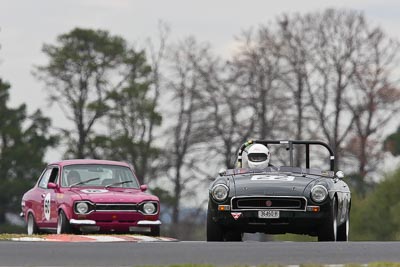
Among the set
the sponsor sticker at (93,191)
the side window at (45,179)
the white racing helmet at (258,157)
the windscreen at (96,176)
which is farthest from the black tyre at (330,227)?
the side window at (45,179)

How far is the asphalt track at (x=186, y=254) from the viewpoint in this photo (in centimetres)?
1616

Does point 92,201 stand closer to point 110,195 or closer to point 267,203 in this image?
point 110,195

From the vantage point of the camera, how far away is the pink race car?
2642 cm

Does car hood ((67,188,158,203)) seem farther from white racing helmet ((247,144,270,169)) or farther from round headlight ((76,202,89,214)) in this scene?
white racing helmet ((247,144,270,169))

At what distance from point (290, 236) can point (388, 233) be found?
184 inches

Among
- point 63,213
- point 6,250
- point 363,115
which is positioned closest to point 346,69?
point 363,115

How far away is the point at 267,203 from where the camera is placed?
22.2m

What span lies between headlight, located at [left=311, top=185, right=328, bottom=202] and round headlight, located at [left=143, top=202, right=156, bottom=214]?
17.1 ft

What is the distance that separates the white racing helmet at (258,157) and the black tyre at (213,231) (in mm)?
1732

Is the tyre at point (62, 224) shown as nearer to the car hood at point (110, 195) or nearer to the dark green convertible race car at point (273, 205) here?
the car hood at point (110, 195)

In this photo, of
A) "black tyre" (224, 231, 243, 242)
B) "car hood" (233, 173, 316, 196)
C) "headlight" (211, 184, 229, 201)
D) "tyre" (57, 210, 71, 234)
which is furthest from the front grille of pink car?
"headlight" (211, 184, 229, 201)

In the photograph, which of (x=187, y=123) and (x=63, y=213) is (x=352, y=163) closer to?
(x=187, y=123)

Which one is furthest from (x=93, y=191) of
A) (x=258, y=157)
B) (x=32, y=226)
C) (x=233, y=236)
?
(x=233, y=236)

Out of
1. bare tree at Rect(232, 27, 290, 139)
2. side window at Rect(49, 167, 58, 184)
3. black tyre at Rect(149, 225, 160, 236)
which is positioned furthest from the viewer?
bare tree at Rect(232, 27, 290, 139)
